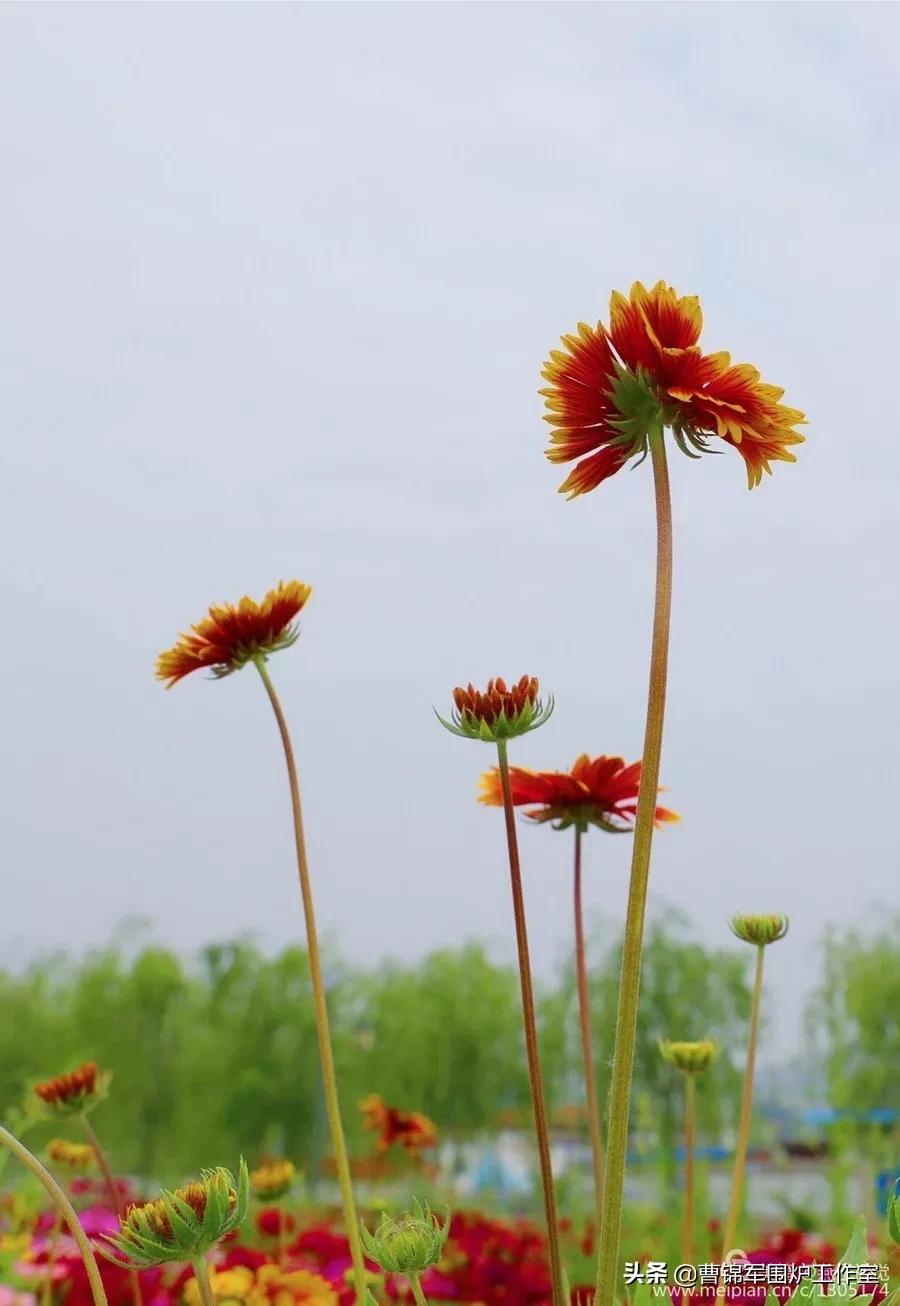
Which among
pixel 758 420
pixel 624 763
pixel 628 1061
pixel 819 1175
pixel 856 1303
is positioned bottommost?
pixel 819 1175

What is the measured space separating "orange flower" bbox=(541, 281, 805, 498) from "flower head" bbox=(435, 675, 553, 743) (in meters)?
0.16

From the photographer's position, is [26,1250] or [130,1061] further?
[130,1061]

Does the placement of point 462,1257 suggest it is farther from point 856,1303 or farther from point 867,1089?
point 867,1089

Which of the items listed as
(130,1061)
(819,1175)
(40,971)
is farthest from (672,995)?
(40,971)

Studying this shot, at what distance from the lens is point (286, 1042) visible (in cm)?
462

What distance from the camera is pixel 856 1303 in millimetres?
703

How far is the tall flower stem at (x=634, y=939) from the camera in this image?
0.55m

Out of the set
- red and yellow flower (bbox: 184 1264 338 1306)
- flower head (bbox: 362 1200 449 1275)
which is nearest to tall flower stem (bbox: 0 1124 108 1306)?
flower head (bbox: 362 1200 449 1275)

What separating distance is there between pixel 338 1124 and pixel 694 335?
485mm

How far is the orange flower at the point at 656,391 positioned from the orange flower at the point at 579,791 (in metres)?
0.31

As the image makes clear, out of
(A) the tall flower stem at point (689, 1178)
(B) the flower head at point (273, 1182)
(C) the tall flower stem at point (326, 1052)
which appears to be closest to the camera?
(C) the tall flower stem at point (326, 1052)

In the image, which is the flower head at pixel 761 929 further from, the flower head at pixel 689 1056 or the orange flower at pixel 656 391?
the orange flower at pixel 656 391

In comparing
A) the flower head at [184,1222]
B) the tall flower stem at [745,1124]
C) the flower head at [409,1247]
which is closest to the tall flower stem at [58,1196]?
the flower head at [184,1222]

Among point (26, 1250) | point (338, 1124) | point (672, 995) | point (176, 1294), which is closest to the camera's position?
point (338, 1124)
